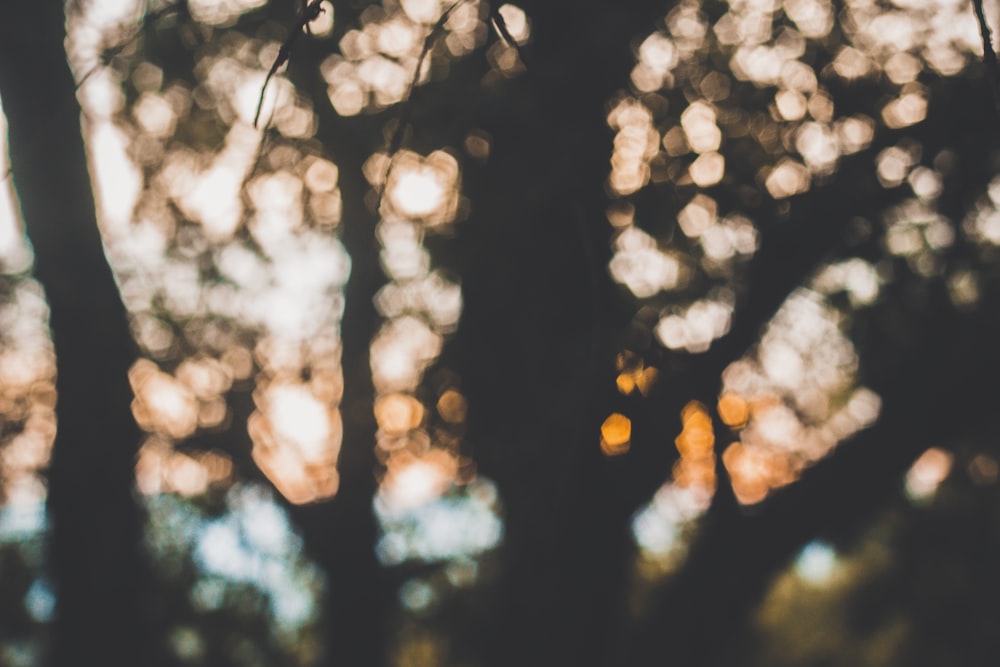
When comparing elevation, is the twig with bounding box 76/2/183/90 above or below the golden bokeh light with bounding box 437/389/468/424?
below

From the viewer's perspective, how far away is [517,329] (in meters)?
3.84

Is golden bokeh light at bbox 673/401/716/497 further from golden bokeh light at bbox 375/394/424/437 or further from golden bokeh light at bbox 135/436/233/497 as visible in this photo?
golden bokeh light at bbox 135/436/233/497

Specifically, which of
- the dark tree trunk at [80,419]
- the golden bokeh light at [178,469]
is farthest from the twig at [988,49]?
the golden bokeh light at [178,469]

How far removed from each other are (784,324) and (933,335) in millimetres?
1553

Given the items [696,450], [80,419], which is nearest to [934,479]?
[696,450]

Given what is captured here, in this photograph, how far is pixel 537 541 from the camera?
3035 mm

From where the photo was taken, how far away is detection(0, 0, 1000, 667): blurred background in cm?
285

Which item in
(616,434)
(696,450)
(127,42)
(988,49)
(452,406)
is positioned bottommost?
(988,49)

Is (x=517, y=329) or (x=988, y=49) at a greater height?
(x=517, y=329)

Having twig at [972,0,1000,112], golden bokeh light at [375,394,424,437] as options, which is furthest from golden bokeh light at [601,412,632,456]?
golden bokeh light at [375,394,424,437]

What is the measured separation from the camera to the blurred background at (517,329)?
9.34ft

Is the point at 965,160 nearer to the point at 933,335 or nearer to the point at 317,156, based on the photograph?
the point at 933,335

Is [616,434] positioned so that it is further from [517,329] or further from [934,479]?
[934,479]

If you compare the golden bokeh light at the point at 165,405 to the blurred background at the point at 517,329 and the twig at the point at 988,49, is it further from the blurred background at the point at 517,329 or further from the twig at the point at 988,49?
the twig at the point at 988,49
